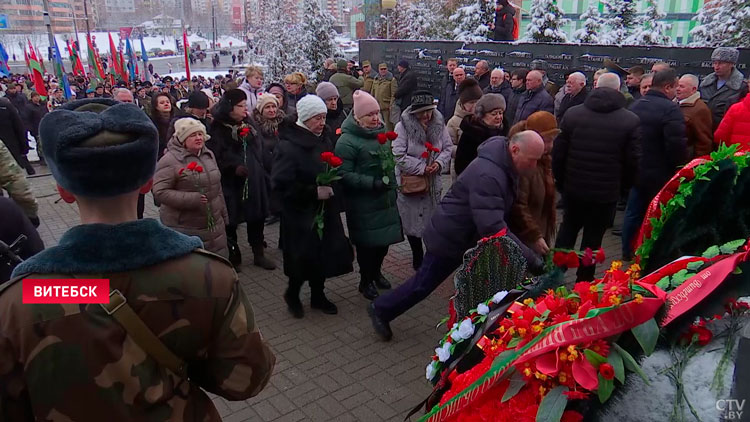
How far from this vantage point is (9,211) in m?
3.26

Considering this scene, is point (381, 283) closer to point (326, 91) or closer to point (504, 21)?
point (326, 91)

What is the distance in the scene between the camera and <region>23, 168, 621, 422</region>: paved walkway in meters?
3.85

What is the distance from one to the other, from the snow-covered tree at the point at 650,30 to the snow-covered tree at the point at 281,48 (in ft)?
36.8

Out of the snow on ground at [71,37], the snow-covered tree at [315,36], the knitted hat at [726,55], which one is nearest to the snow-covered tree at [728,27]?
the knitted hat at [726,55]

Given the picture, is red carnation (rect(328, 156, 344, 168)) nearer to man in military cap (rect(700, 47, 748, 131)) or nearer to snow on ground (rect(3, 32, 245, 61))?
man in military cap (rect(700, 47, 748, 131))

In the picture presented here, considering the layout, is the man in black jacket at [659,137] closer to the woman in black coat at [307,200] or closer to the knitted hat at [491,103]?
the knitted hat at [491,103]

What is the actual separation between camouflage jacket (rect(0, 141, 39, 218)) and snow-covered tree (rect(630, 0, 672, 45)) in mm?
15236

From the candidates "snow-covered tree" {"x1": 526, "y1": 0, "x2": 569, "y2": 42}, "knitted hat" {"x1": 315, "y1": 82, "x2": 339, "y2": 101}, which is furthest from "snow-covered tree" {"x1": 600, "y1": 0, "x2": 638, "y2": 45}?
"knitted hat" {"x1": 315, "y1": 82, "x2": 339, "y2": 101}

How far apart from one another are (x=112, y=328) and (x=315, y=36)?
21.2m

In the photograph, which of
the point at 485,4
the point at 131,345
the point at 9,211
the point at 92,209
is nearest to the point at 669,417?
the point at 131,345

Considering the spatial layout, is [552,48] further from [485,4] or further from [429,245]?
[429,245]

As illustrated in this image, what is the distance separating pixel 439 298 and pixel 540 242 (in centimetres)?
164

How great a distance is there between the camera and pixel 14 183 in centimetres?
430

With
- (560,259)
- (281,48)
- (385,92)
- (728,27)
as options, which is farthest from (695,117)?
(281,48)
